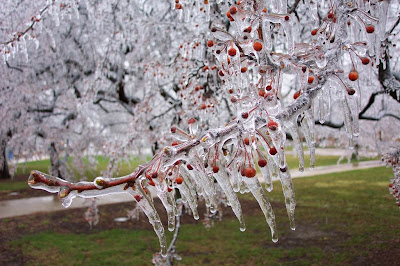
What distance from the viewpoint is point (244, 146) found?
130 cm

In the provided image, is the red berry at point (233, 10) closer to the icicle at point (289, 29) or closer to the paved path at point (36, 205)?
the icicle at point (289, 29)

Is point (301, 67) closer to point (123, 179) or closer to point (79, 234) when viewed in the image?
point (123, 179)

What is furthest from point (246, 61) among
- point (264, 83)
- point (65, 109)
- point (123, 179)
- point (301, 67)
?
point (65, 109)

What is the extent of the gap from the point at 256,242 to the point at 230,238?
1.80 ft

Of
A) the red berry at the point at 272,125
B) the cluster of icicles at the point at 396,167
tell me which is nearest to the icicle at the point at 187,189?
the red berry at the point at 272,125

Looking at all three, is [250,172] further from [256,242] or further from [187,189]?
[256,242]

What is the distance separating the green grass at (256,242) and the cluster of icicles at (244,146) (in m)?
4.48

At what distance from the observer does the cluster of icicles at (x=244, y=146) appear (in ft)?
4.31

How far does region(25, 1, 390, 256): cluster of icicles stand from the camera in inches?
51.7

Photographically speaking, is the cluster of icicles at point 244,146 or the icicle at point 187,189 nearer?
the cluster of icicles at point 244,146

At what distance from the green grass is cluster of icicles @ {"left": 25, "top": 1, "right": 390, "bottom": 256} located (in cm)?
448

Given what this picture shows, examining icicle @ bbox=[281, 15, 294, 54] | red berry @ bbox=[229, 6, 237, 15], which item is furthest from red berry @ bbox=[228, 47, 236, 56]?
icicle @ bbox=[281, 15, 294, 54]

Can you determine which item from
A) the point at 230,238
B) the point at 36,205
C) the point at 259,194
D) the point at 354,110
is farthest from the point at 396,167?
the point at 36,205

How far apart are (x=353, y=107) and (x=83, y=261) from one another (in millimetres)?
5495
